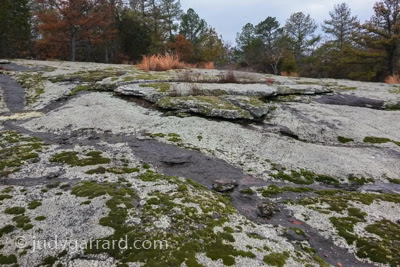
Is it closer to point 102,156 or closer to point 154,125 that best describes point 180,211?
point 102,156

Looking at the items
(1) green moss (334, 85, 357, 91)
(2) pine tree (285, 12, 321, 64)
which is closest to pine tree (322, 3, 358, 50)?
(2) pine tree (285, 12, 321, 64)

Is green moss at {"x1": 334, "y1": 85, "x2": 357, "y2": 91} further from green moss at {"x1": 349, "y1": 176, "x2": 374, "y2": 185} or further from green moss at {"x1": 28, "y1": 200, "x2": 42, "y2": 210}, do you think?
green moss at {"x1": 28, "y1": 200, "x2": 42, "y2": 210}

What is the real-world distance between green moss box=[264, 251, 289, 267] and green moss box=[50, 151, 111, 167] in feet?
8.65

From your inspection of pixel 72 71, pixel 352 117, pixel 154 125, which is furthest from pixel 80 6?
pixel 352 117

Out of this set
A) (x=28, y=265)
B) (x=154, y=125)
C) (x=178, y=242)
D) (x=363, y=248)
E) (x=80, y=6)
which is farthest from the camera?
(x=80, y=6)

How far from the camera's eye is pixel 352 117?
19.0 feet

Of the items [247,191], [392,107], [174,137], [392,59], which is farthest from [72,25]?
[392,59]

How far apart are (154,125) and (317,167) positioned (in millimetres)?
3243

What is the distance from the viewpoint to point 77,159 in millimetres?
3674

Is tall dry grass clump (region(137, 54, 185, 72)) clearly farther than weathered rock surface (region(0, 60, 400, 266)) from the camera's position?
Yes

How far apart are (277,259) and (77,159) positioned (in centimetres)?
312

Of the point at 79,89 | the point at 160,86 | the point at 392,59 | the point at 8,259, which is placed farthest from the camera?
the point at 392,59

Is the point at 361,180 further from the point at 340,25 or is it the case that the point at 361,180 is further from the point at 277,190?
the point at 340,25

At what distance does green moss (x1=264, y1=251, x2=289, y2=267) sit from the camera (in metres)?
2.05
